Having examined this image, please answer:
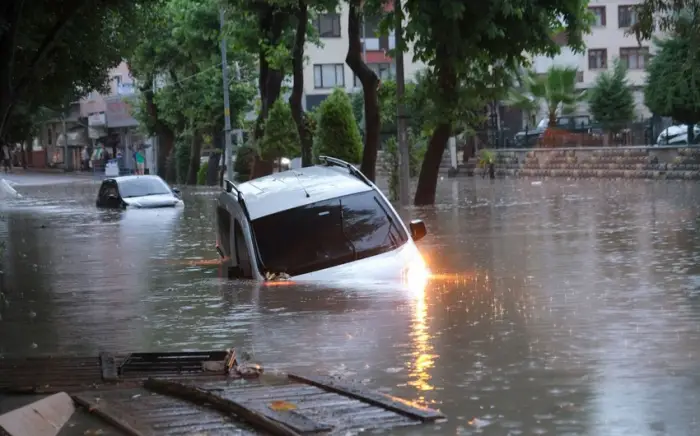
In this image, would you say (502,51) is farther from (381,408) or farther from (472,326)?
(381,408)

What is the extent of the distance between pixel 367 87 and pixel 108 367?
21.9 metres

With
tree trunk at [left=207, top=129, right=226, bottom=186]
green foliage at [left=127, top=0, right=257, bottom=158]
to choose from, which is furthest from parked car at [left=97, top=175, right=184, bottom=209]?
tree trunk at [left=207, top=129, right=226, bottom=186]

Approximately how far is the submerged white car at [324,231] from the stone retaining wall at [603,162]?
26.6m

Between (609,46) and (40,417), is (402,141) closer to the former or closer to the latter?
(40,417)

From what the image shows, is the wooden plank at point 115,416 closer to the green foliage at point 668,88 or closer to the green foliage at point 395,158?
the green foliage at point 395,158

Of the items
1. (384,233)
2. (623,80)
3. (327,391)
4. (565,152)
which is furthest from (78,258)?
(623,80)

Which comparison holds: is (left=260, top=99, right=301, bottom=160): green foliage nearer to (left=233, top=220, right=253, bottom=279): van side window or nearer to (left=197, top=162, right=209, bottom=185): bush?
(left=197, top=162, right=209, bottom=185): bush

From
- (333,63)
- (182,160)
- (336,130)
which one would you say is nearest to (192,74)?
(182,160)

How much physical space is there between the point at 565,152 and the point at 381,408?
134ft

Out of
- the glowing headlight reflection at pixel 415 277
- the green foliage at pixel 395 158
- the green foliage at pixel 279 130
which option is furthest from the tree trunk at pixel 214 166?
the glowing headlight reflection at pixel 415 277

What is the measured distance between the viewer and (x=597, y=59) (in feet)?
227

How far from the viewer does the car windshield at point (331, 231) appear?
44.9 feet

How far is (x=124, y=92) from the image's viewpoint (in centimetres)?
8088

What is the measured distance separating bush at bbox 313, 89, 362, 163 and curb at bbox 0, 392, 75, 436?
91.7 feet
